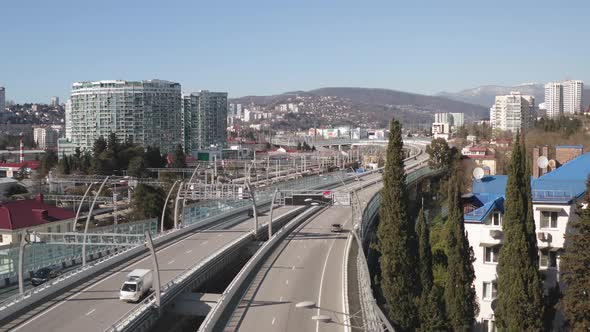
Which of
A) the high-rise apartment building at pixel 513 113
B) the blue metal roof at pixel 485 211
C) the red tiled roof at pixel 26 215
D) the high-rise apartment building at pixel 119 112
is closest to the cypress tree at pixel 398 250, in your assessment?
the blue metal roof at pixel 485 211

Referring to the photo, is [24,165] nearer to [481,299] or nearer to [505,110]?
[481,299]

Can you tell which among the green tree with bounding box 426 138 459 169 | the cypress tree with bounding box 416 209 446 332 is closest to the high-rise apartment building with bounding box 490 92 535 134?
the green tree with bounding box 426 138 459 169

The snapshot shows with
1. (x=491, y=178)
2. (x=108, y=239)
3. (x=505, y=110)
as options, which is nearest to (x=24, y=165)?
(x=108, y=239)

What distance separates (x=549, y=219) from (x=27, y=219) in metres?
31.0

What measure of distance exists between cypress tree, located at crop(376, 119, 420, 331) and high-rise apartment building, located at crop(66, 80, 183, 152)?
98796mm

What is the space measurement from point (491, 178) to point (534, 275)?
15.7m

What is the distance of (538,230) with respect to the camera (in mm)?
25141

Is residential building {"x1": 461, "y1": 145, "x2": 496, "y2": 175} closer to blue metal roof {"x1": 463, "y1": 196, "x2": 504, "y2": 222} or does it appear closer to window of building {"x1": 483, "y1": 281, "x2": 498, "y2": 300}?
blue metal roof {"x1": 463, "y1": 196, "x2": 504, "y2": 222}

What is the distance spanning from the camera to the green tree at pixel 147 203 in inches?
1937

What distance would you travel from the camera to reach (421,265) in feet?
79.8

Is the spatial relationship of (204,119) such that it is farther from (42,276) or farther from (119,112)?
(42,276)

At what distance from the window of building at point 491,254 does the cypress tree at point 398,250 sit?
4.28 metres

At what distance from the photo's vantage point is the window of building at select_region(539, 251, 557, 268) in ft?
81.3

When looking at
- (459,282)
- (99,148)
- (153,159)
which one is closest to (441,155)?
(153,159)
